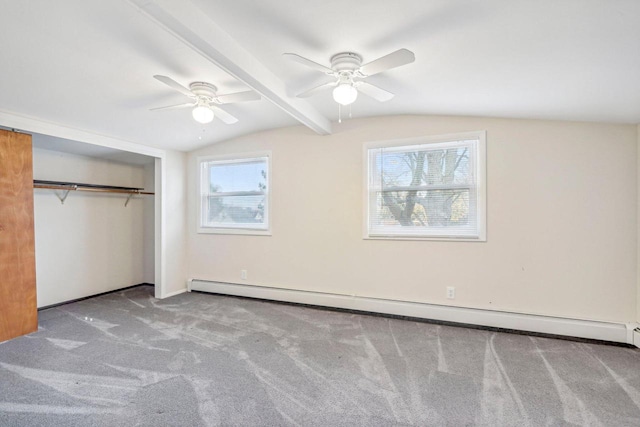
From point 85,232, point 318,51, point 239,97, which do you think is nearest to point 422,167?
point 318,51

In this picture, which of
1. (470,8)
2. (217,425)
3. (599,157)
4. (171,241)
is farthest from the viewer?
(171,241)

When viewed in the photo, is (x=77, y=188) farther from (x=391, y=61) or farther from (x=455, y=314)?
(x=455, y=314)

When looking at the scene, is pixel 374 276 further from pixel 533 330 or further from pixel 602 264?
A: pixel 602 264

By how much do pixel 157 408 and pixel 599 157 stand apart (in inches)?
167

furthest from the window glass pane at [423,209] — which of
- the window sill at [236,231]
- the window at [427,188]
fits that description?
the window sill at [236,231]

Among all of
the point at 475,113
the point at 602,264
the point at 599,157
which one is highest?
the point at 475,113

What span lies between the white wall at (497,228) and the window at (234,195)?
7.9 inches

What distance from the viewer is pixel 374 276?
12.5 feet

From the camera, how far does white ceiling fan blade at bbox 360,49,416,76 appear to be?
6.00 ft

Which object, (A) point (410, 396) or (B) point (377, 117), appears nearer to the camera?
(A) point (410, 396)

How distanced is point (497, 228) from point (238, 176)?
3.50m

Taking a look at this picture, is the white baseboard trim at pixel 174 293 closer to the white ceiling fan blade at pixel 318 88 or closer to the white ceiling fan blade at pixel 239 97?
the white ceiling fan blade at pixel 239 97

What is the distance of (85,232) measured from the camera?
4473 mm

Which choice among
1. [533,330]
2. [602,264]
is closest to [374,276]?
[533,330]
